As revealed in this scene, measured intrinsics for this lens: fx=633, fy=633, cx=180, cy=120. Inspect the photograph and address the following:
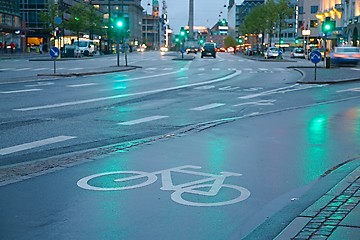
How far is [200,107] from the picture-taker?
18.2 meters

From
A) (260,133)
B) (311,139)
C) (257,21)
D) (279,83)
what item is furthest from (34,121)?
(257,21)

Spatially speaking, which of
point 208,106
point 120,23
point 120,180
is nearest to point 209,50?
point 120,23

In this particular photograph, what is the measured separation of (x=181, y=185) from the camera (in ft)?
26.0

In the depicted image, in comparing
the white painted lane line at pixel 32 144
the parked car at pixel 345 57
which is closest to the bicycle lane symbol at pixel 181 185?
the white painted lane line at pixel 32 144

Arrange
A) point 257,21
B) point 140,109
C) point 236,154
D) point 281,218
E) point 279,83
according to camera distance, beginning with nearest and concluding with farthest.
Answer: point 281,218
point 236,154
point 140,109
point 279,83
point 257,21

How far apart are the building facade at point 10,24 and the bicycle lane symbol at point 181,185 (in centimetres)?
7843

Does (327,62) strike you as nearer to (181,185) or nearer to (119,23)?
(119,23)

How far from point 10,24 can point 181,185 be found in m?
88.1

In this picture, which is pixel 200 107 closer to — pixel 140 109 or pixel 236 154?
pixel 140 109

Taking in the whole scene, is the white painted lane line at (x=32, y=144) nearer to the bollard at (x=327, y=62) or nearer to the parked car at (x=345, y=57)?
the bollard at (x=327, y=62)

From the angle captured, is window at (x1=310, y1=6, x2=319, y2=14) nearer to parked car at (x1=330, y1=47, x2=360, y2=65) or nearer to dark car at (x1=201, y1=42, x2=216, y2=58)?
dark car at (x1=201, y1=42, x2=216, y2=58)

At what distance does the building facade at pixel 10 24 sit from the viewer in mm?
86500

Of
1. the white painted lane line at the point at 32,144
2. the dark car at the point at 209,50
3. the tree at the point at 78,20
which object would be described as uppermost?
the tree at the point at 78,20

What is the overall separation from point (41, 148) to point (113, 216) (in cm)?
463
